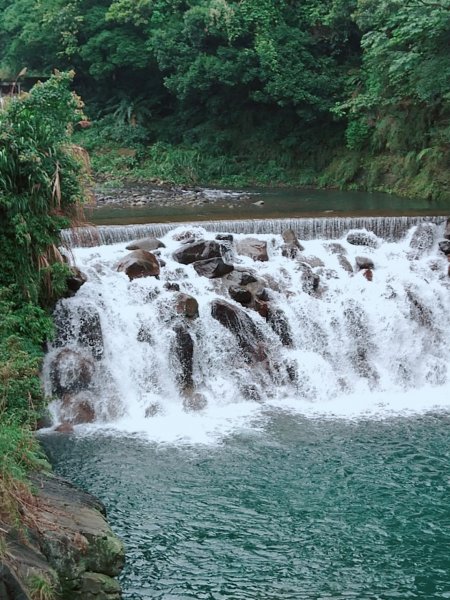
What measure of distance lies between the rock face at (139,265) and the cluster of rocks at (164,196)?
21.8ft

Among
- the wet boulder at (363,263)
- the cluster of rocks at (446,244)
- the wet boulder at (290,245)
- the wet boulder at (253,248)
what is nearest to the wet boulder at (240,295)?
the wet boulder at (253,248)

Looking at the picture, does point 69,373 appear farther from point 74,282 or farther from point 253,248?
point 253,248

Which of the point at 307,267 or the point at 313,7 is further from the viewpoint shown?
the point at 313,7

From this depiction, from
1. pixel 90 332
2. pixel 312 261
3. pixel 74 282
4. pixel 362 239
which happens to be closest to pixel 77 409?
pixel 90 332

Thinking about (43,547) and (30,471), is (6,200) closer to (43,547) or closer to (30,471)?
(30,471)

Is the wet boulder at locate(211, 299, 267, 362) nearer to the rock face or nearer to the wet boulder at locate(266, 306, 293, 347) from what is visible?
the wet boulder at locate(266, 306, 293, 347)

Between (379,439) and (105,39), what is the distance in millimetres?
21998

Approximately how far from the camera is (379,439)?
10.0 metres

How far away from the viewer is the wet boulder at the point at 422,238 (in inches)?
609

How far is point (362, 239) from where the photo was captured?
50.4 feet

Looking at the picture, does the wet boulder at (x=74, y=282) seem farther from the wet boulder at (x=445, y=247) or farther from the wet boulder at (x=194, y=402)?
the wet boulder at (x=445, y=247)

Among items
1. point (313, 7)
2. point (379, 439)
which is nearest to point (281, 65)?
point (313, 7)

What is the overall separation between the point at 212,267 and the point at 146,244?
4.84 feet

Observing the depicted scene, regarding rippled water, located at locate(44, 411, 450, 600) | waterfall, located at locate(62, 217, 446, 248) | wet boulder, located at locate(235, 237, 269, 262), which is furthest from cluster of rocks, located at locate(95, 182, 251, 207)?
rippled water, located at locate(44, 411, 450, 600)
